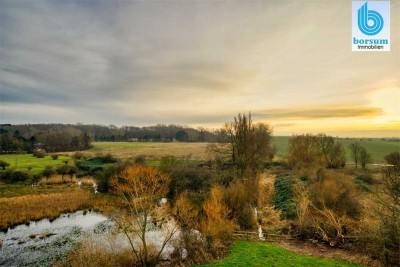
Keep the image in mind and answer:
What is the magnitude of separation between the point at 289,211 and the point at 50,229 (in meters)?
26.8

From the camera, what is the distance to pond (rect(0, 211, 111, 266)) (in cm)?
2249

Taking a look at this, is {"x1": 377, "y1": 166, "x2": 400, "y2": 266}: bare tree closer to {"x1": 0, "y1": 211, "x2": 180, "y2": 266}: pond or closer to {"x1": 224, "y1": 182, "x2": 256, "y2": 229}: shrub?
{"x1": 224, "y1": 182, "x2": 256, "y2": 229}: shrub

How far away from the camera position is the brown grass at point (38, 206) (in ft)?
109

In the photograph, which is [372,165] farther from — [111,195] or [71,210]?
[71,210]

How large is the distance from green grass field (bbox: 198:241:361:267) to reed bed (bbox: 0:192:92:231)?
2502 centimetres

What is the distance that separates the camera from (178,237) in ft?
81.7

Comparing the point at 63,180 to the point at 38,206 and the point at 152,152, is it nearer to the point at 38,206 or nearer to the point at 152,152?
the point at 38,206

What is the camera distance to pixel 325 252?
2233cm

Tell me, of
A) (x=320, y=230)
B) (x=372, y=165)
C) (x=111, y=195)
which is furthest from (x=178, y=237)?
(x=372, y=165)

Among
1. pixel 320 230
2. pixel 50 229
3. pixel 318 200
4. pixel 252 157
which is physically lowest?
pixel 50 229

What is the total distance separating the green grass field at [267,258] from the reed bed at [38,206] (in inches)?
985

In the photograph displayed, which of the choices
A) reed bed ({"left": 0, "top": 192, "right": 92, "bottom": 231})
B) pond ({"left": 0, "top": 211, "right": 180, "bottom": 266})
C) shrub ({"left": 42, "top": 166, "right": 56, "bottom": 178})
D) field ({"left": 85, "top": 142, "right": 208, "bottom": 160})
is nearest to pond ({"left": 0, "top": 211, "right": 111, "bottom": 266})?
pond ({"left": 0, "top": 211, "right": 180, "bottom": 266})

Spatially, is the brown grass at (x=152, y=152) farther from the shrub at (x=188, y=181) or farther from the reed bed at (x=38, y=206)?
the reed bed at (x=38, y=206)

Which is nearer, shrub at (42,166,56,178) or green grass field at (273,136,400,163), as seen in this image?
shrub at (42,166,56,178)
